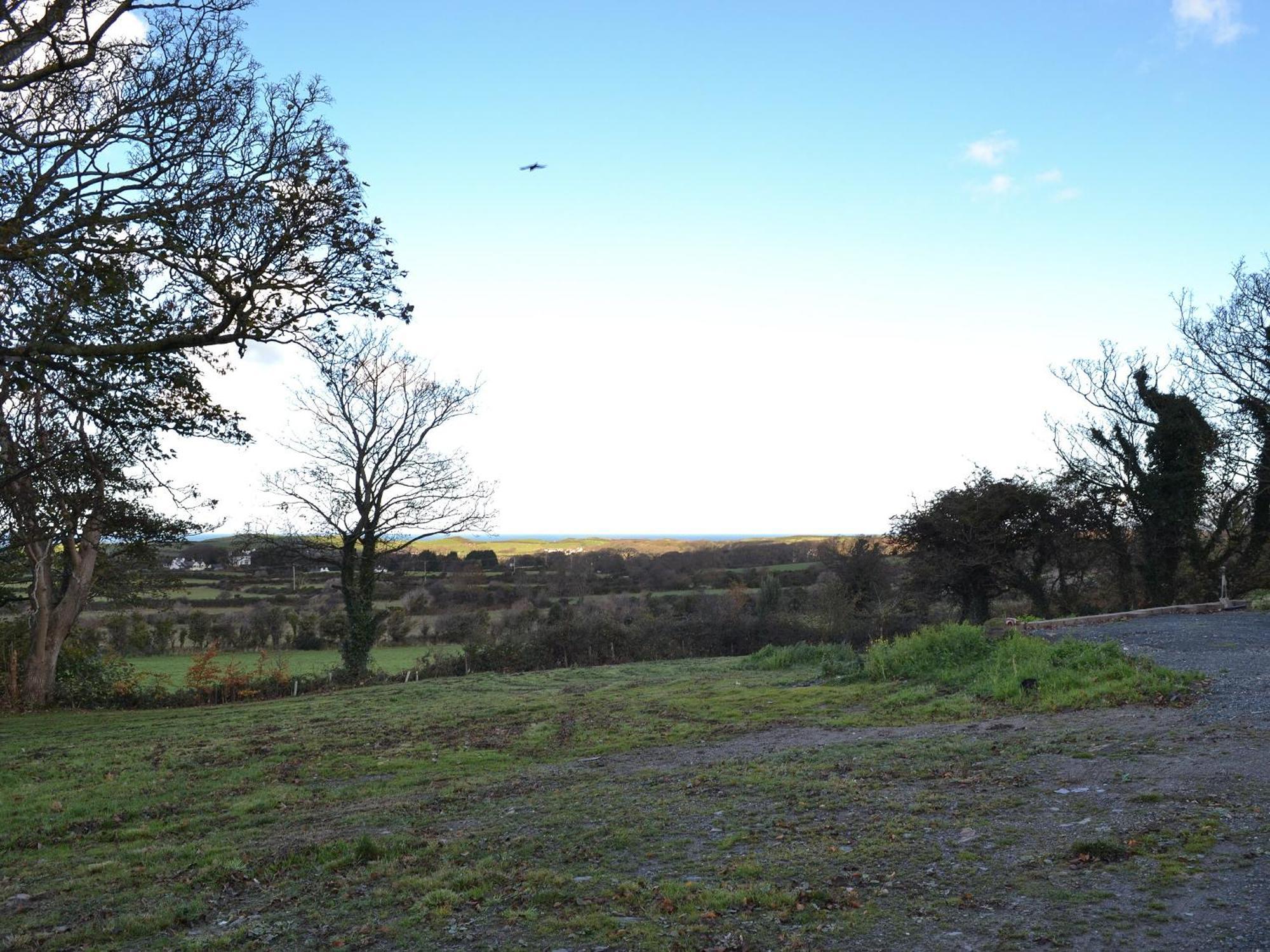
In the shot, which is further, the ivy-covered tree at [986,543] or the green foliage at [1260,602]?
the ivy-covered tree at [986,543]

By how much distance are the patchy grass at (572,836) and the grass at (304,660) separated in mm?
13263

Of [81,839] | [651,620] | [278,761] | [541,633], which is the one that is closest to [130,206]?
[81,839]

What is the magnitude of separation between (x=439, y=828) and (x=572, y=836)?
1.25m

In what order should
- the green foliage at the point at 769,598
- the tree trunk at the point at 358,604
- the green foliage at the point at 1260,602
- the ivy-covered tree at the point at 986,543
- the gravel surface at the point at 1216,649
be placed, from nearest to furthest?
the gravel surface at the point at 1216,649, the green foliage at the point at 1260,602, the ivy-covered tree at the point at 986,543, the tree trunk at the point at 358,604, the green foliage at the point at 769,598

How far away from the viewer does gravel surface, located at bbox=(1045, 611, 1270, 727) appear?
815 cm

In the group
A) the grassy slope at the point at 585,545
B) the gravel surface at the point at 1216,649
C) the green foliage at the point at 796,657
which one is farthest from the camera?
the grassy slope at the point at 585,545

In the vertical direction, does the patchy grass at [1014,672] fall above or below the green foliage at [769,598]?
above

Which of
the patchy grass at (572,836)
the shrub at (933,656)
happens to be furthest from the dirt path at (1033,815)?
the shrub at (933,656)

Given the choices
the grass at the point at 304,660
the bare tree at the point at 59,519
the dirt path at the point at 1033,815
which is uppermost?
the bare tree at the point at 59,519

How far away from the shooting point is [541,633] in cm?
2859

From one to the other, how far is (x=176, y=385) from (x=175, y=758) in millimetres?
5767

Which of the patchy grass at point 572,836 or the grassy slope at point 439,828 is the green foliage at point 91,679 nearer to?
the grassy slope at point 439,828

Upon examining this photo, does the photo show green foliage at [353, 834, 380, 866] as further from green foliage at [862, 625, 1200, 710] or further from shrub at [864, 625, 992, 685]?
shrub at [864, 625, 992, 685]

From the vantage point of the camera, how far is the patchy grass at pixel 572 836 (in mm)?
4270
